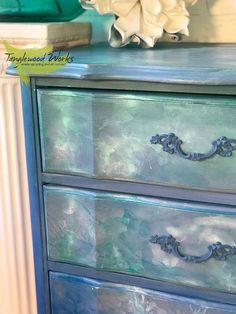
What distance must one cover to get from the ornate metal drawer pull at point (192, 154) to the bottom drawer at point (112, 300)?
0.84 feet

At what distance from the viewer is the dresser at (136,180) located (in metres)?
0.75

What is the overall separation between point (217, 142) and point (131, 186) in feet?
0.55

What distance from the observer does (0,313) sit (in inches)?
45.9

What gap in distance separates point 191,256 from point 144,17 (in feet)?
1.58

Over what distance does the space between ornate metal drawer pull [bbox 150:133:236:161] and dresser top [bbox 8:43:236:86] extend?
0.09m

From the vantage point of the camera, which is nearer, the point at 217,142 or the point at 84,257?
the point at 217,142

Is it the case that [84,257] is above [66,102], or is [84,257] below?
below

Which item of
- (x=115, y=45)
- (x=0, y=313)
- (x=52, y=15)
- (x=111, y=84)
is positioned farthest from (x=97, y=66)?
(x=0, y=313)

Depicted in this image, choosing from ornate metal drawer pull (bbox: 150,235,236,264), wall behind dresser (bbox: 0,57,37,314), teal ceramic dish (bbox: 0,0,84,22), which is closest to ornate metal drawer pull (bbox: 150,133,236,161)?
ornate metal drawer pull (bbox: 150,235,236,264)

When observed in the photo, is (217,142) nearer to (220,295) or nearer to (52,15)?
(220,295)

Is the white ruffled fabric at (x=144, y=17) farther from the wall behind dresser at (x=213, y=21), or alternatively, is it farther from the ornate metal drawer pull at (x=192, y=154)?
the ornate metal drawer pull at (x=192, y=154)

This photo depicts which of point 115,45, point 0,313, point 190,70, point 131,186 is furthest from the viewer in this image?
point 0,313

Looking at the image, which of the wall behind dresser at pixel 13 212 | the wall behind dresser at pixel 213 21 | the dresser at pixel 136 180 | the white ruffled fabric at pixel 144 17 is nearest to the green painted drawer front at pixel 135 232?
the dresser at pixel 136 180

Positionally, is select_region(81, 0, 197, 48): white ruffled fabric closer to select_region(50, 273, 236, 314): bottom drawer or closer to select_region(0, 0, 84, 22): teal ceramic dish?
select_region(0, 0, 84, 22): teal ceramic dish
